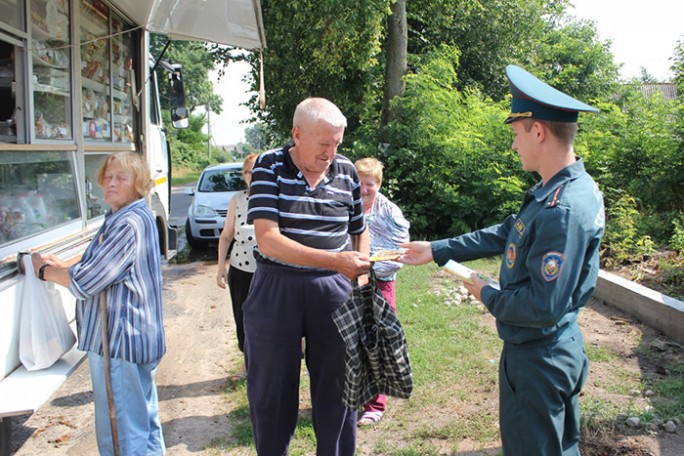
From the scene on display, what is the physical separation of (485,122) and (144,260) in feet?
29.9

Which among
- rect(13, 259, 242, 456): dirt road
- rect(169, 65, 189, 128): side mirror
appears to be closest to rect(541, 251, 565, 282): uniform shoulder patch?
rect(13, 259, 242, 456): dirt road

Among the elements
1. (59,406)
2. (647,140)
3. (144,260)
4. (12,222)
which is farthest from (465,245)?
(647,140)

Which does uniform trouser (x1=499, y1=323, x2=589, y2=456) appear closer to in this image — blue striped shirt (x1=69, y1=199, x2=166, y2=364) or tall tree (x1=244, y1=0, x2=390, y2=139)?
blue striped shirt (x1=69, y1=199, x2=166, y2=364)

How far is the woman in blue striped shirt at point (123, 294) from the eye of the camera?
112 inches

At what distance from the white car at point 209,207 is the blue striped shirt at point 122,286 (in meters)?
7.52

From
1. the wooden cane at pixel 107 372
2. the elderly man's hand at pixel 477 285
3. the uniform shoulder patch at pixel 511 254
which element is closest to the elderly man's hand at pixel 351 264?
the elderly man's hand at pixel 477 285

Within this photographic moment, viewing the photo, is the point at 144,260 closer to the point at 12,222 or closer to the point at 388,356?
the point at 12,222

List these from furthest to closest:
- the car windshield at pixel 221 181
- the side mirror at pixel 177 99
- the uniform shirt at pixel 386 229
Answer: the car windshield at pixel 221 181 → the side mirror at pixel 177 99 → the uniform shirt at pixel 386 229

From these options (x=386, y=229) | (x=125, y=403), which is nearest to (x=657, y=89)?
(x=386, y=229)

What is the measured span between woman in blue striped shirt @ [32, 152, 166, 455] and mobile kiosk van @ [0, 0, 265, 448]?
276 mm

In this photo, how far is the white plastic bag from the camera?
9.67ft

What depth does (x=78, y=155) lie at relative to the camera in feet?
14.1

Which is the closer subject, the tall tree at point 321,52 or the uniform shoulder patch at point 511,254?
the uniform shoulder patch at point 511,254

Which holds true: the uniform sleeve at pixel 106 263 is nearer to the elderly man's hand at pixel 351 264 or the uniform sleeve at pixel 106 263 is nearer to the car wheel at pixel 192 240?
the elderly man's hand at pixel 351 264
